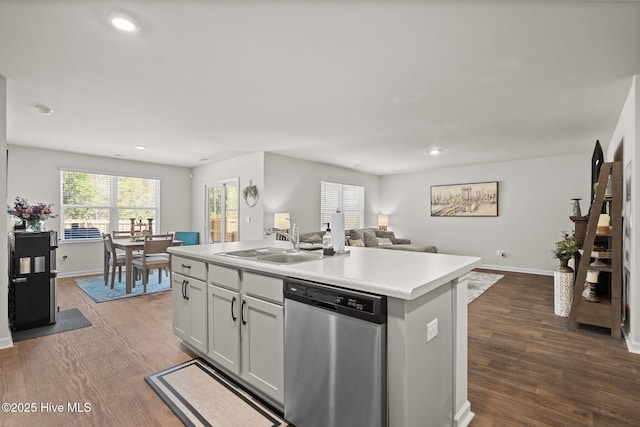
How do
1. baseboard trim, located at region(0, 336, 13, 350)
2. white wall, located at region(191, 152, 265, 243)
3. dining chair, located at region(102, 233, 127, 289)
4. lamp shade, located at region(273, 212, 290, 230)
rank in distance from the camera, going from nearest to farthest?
1. baseboard trim, located at region(0, 336, 13, 350)
2. dining chair, located at region(102, 233, 127, 289)
3. lamp shade, located at region(273, 212, 290, 230)
4. white wall, located at region(191, 152, 265, 243)

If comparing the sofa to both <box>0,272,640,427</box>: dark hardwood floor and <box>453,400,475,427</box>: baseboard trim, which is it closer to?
<box>0,272,640,427</box>: dark hardwood floor

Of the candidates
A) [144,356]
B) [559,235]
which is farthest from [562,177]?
[144,356]

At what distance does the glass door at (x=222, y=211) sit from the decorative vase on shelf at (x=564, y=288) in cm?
525

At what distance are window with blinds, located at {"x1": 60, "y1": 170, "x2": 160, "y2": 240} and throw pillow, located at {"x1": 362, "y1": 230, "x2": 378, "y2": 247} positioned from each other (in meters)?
4.75

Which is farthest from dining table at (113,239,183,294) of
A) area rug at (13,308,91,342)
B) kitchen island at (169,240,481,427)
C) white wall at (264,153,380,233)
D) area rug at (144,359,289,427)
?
area rug at (144,359,289,427)

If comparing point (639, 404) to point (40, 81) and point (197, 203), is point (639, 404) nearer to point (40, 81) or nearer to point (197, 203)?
point (40, 81)

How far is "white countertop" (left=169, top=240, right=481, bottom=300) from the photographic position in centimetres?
131

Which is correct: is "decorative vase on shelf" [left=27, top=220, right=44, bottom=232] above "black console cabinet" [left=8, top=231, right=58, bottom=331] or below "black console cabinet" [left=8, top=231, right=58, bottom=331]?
above

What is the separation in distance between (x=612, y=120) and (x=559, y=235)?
2.92 meters

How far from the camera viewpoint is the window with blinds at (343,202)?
691cm

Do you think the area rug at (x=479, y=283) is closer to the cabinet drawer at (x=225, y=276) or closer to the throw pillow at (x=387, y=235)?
the throw pillow at (x=387, y=235)

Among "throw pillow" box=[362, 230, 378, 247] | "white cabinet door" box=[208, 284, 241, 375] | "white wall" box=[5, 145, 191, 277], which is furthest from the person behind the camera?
"throw pillow" box=[362, 230, 378, 247]

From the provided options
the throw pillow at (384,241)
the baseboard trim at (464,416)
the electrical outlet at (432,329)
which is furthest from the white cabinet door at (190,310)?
the throw pillow at (384,241)

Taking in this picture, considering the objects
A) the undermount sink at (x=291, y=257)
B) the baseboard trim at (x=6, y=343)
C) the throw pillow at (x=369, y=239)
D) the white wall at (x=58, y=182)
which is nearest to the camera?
the undermount sink at (x=291, y=257)
